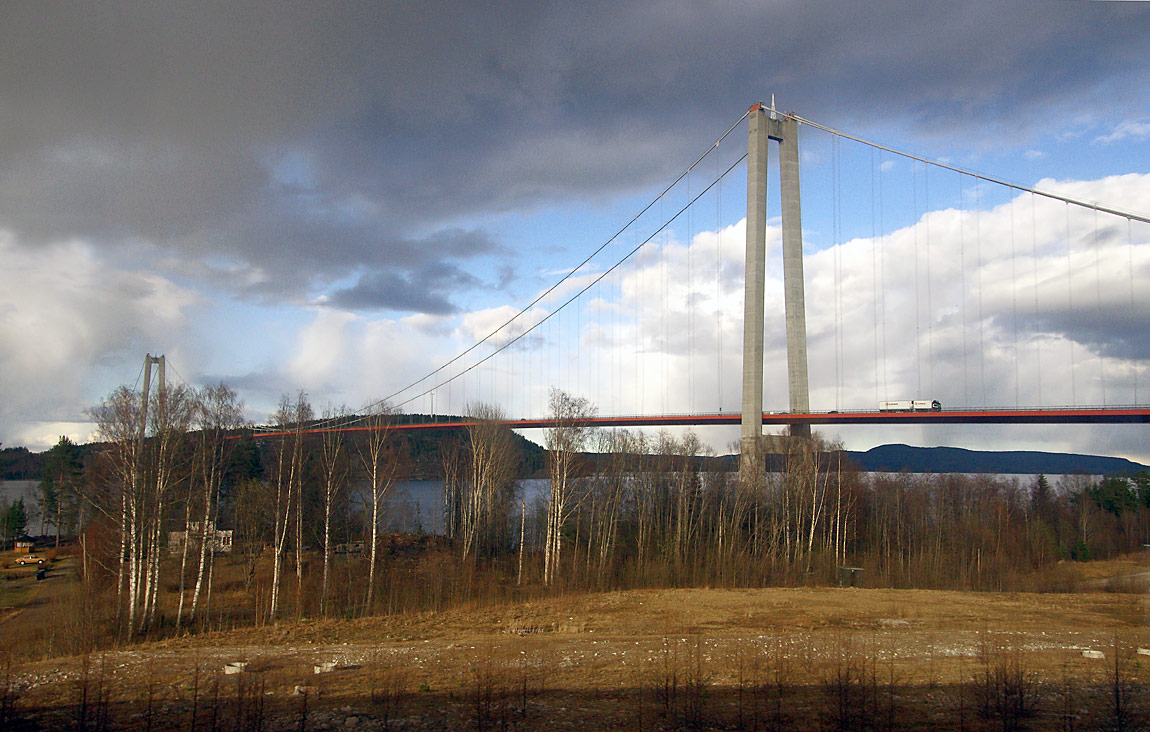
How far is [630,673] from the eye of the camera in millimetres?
11938

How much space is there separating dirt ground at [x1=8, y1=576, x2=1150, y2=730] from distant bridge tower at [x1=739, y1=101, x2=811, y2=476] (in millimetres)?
15054

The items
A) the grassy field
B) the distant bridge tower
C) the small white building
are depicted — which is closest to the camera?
the grassy field

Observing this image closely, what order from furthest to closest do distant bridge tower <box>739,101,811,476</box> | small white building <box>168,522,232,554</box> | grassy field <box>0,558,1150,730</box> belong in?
distant bridge tower <box>739,101,811,476</box>
small white building <box>168,522,232,554</box>
grassy field <box>0,558,1150,730</box>

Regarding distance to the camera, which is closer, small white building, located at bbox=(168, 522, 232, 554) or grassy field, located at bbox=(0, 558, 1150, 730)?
grassy field, located at bbox=(0, 558, 1150, 730)

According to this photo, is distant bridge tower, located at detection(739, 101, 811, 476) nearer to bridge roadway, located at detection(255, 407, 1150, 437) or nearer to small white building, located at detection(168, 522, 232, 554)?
bridge roadway, located at detection(255, 407, 1150, 437)

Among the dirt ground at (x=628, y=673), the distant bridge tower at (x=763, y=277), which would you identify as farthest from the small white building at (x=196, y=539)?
the distant bridge tower at (x=763, y=277)

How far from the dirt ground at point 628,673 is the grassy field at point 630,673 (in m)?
0.06

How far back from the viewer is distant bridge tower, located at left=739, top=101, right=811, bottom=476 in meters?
35.1

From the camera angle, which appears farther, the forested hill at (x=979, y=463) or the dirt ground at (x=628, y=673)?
the forested hill at (x=979, y=463)

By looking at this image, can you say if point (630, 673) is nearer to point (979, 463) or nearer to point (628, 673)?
point (628, 673)

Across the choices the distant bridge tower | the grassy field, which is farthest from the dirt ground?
the distant bridge tower

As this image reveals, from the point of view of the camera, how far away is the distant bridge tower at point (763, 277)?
35125mm

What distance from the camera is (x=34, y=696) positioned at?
435 inches

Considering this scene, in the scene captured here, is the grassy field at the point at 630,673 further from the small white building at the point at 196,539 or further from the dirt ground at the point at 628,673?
the small white building at the point at 196,539
